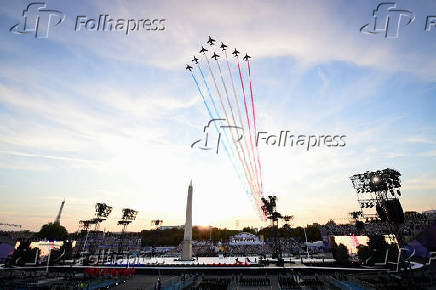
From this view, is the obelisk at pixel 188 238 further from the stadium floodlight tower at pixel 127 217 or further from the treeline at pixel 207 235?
the treeline at pixel 207 235

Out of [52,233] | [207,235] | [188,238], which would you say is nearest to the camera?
[188,238]

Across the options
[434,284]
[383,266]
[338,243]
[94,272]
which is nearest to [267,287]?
[434,284]

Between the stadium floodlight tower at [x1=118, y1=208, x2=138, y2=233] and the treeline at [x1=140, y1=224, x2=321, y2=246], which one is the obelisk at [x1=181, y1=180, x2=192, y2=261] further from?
the treeline at [x1=140, y1=224, x2=321, y2=246]

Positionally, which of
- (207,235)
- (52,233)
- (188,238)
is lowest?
(207,235)

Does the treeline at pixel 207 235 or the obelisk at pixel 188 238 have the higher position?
the obelisk at pixel 188 238

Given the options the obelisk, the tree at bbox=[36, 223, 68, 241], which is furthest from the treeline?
the obelisk

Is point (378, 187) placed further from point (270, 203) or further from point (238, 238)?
point (238, 238)

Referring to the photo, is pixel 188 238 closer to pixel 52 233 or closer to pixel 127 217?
pixel 127 217

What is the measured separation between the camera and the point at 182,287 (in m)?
24.1

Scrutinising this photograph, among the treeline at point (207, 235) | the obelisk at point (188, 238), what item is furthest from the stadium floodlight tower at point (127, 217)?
the treeline at point (207, 235)

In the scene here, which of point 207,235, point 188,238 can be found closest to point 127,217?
point 188,238

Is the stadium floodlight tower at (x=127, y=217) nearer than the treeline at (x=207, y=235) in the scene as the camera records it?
Yes

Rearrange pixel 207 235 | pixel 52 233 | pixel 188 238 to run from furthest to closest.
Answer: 1. pixel 207 235
2. pixel 52 233
3. pixel 188 238

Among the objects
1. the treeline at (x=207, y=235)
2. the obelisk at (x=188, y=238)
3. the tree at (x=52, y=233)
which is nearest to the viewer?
the obelisk at (x=188, y=238)
